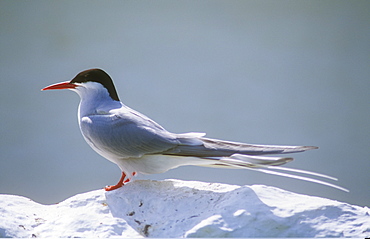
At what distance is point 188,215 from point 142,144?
1.48 ft

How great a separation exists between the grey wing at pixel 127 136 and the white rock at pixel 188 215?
196 mm

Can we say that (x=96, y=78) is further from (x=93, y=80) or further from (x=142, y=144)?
(x=142, y=144)

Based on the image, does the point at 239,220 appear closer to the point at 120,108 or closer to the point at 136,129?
the point at 136,129

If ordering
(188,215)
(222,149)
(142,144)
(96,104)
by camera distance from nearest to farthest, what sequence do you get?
(188,215), (222,149), (142,144), (96,104)

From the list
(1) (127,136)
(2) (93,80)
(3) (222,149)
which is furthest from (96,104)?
(3) (222,149)

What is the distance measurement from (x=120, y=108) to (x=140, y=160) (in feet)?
1.04

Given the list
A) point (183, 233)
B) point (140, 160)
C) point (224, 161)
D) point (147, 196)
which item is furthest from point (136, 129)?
point (183, 233)


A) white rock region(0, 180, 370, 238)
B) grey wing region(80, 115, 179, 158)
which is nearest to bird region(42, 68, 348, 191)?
grey wing region(80, 115, 179, 158)

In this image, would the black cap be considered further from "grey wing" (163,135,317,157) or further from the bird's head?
"grey wing" (163,135,317,157)

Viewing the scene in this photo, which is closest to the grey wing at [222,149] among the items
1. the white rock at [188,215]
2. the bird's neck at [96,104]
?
the white rock at [188,215]

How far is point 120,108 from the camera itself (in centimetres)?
250

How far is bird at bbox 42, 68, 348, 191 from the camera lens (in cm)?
211

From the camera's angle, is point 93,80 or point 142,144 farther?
point 93,80

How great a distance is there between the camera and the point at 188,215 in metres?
2.01
